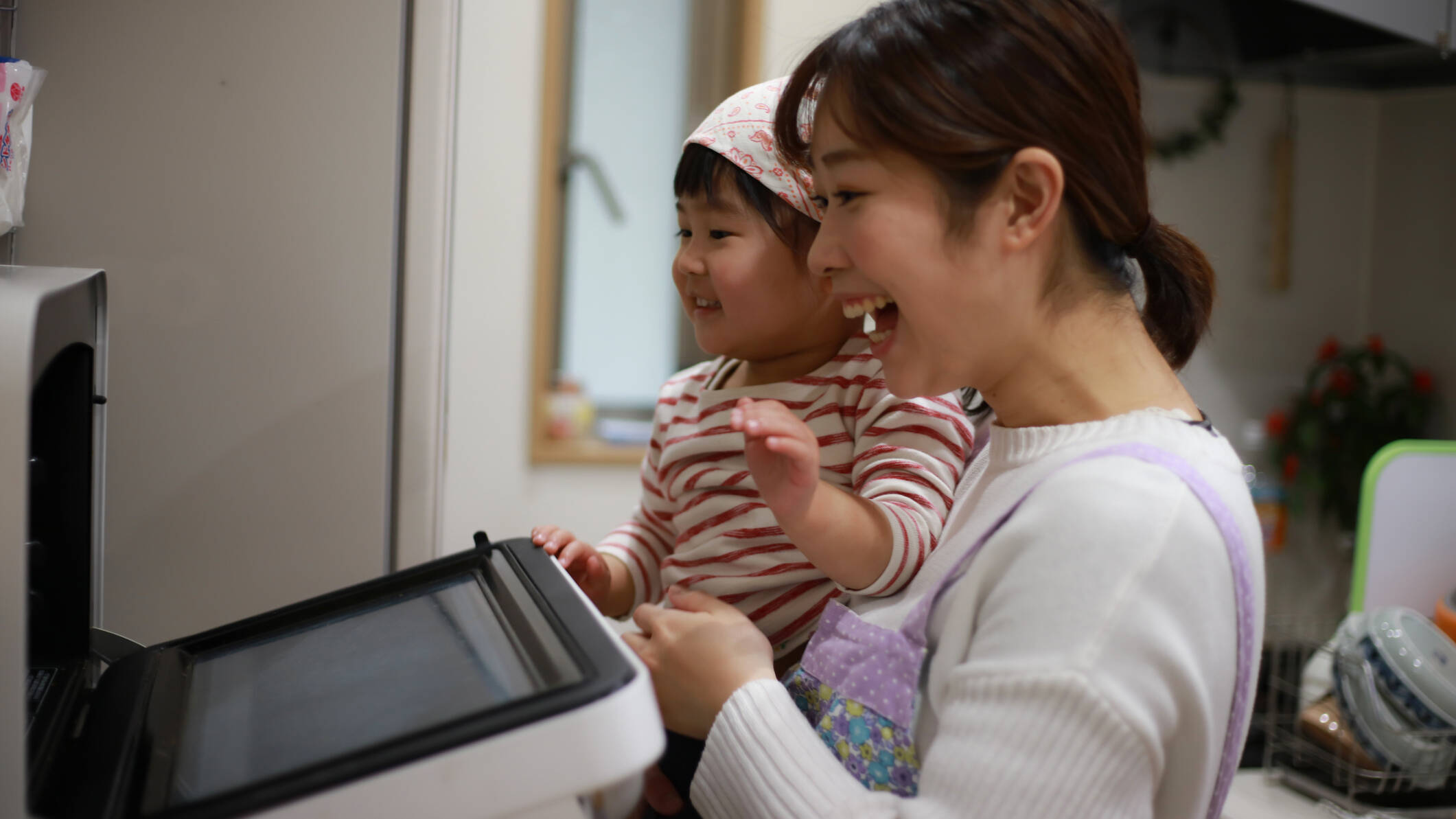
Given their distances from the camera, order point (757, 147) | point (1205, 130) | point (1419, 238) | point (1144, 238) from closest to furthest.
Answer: point (1144, 238), point (757, 147), point (1205, 130), point (1419, 238)

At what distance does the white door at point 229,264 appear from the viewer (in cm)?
94

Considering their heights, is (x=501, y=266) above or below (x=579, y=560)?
above

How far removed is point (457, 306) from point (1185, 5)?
1673 millimetres

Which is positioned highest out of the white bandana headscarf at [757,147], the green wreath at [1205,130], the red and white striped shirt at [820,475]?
the green wreath at [1205,130]

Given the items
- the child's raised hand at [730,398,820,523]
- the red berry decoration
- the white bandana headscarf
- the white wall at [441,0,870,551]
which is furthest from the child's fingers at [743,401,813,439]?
the red berry decoration

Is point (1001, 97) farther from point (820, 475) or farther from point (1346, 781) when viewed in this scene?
point (1346, 781)

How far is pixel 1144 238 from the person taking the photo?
2.53 feet

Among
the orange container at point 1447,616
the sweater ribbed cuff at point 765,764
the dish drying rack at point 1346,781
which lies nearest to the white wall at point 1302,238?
the orange container at point 1447,616

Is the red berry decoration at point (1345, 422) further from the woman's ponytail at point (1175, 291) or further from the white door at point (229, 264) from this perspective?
the white door at point (229, 264)

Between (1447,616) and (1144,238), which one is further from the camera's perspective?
(1447,616)

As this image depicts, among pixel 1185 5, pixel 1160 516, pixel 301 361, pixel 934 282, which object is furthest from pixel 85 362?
pixel 1185 5

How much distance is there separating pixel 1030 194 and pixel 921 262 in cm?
8

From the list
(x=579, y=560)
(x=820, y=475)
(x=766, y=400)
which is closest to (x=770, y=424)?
(x=766, y=400)

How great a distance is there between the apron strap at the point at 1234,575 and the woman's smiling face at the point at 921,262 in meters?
0.11
